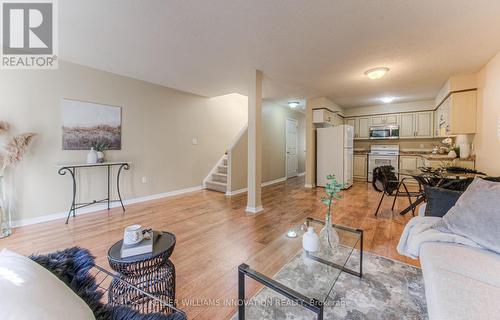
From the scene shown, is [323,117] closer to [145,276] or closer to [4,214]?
[145,276]

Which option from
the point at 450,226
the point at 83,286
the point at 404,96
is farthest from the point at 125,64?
the point at 404,96

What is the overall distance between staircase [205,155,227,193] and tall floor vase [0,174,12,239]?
332 cm

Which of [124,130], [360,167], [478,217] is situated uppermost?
[124,130]

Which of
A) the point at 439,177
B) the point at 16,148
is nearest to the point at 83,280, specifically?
the point at 16,148

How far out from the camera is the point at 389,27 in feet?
7.56

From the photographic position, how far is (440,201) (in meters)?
1.91

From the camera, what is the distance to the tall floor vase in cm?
254

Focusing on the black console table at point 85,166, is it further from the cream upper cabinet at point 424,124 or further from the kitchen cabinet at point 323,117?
the cream upper cabinet at point 424,124

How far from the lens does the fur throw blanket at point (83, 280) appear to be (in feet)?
2.26

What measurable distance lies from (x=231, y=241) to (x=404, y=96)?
575 centimetres

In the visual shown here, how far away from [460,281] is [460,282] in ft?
0.04

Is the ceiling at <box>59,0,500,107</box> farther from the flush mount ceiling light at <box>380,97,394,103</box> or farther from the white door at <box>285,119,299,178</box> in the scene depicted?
the white door at <box>285,119,299,178</box>

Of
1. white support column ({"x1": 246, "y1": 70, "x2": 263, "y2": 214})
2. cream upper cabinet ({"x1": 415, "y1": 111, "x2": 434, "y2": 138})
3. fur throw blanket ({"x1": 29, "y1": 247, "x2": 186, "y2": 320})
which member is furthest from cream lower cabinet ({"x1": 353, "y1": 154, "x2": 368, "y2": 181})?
fur throw blanket ({"x1": 29, "y1": 247, "x2": 186, "y2": 320})

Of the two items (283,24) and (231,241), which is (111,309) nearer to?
(231,241)
